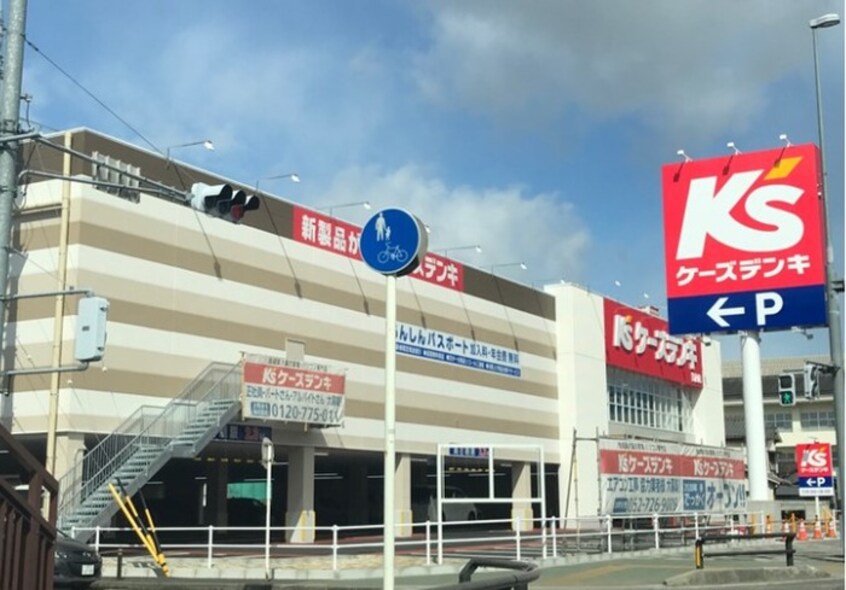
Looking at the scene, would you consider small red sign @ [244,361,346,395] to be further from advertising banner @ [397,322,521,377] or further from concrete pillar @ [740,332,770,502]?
concrete pillar @ [740,332,770,502]

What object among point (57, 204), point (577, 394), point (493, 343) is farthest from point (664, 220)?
point (57, 204)

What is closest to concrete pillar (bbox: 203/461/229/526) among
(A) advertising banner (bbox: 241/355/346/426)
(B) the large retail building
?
(B) the large retail building

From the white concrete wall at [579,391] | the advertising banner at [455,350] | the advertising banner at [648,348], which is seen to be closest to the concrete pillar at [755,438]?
the white concrete wall at [579,391]

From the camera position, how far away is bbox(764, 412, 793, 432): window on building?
83.1 meters

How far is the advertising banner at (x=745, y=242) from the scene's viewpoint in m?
33.8

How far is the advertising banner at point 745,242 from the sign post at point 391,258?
28.2 meters

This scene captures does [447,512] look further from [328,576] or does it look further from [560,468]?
[328,576]

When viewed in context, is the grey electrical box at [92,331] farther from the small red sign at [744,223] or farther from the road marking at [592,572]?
the small red sign at [744,223]

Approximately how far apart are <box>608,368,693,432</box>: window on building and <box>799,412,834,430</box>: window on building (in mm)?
Result: 25423

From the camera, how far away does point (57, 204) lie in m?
27.9

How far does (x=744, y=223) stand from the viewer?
1387 inches

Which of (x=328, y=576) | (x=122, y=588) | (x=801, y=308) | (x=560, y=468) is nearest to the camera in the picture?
(x=122, y=588)

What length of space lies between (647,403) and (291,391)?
29.5m

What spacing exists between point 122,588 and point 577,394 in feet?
128
